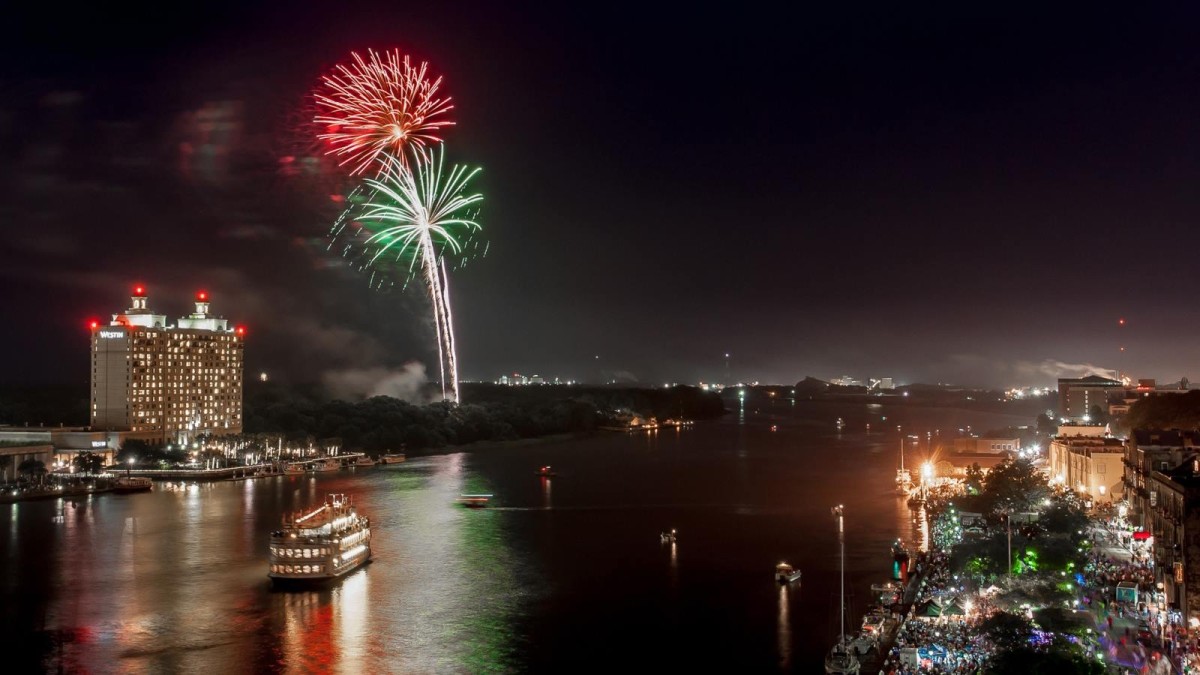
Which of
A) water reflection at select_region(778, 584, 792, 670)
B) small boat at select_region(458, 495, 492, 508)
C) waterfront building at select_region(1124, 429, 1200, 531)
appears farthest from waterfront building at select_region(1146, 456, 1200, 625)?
small boat at select_region(458, 495, 492, 508)

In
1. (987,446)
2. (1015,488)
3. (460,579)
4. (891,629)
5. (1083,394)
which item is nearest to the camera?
(891,629)

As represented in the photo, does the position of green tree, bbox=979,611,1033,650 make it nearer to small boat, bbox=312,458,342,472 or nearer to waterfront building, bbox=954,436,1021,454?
waterfront building, bbox=954,436,1021,454

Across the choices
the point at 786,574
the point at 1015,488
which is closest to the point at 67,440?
the point at 786,574

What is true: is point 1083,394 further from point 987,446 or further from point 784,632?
point 784,632

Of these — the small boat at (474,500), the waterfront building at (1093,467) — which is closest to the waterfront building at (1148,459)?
the waterfront building at (1093,467)

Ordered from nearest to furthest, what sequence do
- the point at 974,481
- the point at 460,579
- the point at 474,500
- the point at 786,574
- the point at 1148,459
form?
the point at 1148,459 → the point at 786,574 → the point at 460,579 → the point at 974,481 → the point at 474,500

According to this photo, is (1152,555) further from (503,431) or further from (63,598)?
(503,431)
